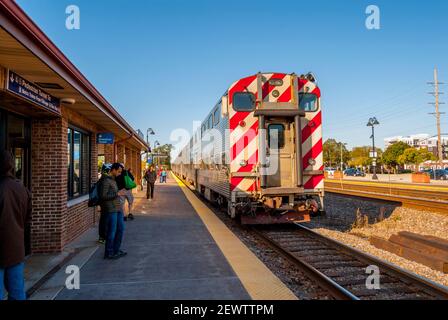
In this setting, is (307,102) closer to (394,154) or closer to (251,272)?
(251,272)

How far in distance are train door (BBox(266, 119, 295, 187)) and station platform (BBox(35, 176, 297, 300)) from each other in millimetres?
1784

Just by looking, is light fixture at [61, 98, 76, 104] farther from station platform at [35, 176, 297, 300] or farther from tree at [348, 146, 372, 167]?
tree at [348, 146, 372, 167]

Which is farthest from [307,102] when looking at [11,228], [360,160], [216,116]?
[360,160]

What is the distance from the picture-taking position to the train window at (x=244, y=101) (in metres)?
8.74

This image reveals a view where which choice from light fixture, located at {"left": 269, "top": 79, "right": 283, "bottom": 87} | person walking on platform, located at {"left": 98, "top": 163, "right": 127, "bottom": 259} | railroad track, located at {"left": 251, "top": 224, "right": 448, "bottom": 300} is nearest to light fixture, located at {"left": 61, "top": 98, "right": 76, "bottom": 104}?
person walking on platform, located at {"left": 98, "top": 163, "right": 127, "bottom": 259}

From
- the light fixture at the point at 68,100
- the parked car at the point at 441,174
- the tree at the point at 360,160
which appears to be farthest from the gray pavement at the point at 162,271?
the tree at the point at 360,160

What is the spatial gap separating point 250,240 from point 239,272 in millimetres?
3086

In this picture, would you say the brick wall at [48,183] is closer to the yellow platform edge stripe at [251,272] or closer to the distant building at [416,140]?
the yellow platform edge stripe at [251,272]

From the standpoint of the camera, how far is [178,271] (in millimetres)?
5578

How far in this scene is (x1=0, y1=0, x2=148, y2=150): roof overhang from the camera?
11.3 ft

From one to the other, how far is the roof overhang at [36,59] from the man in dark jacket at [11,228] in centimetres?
123
